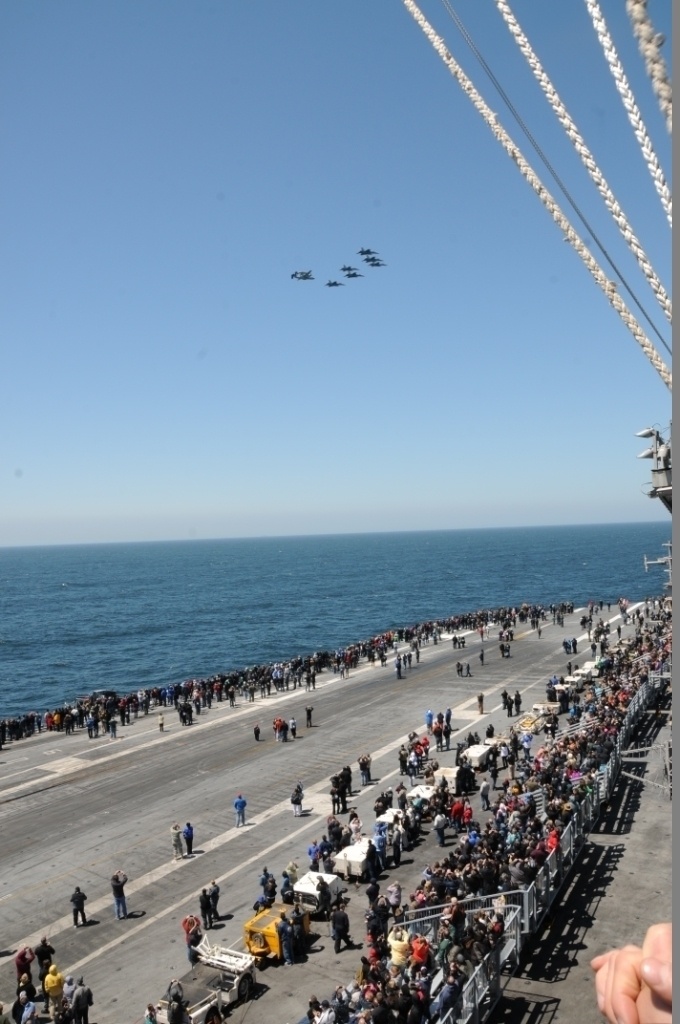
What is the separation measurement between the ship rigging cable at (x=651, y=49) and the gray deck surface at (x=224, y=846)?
14.6 m

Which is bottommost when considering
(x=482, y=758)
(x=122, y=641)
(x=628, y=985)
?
(x=122, y=641)

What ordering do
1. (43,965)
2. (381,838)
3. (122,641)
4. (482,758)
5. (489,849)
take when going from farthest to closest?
(122,641)
(482,758)
(381,838)
(489,849)
(43,965)

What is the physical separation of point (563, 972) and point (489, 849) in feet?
13.4

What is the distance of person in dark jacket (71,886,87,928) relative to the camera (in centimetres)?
1820

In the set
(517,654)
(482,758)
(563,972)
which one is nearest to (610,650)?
(517,654)

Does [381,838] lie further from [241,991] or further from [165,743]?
[165,743]

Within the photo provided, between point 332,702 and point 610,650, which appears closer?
point 332,702

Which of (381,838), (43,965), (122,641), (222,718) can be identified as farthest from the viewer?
(122,641)

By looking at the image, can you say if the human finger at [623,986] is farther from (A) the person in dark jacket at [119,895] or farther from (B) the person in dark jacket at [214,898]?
(A) the person in dark jacket at [119,895]

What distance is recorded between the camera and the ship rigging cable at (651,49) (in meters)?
2.76

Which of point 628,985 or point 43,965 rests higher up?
point 628,985

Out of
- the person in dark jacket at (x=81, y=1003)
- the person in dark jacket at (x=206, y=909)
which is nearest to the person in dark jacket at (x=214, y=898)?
the person in dark jacket at (x=206, y=909)

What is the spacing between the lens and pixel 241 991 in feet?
48.0

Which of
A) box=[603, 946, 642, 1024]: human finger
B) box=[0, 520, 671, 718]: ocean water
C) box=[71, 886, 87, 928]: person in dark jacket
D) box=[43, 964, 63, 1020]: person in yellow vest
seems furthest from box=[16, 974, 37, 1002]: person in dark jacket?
box=[0, 520, 671, 718]: ocean water
